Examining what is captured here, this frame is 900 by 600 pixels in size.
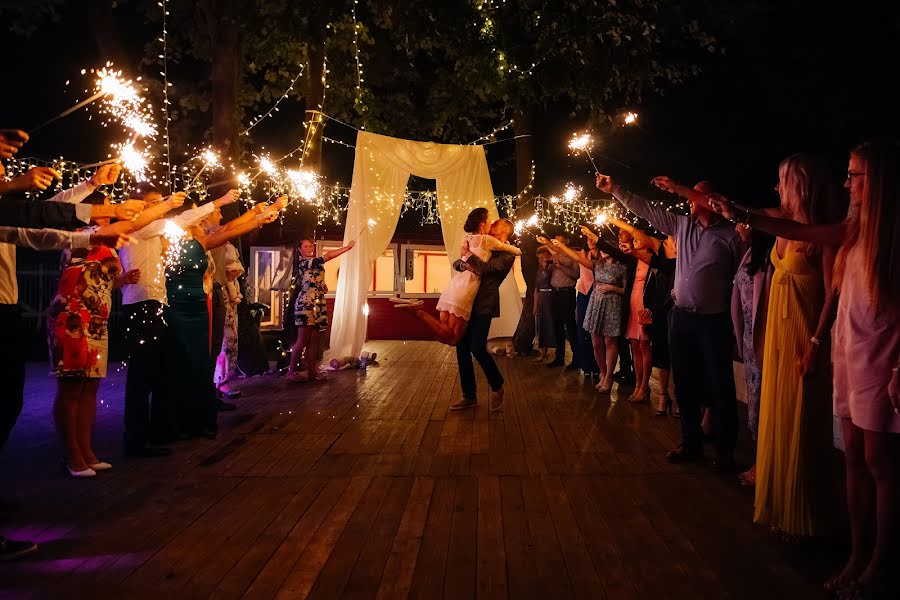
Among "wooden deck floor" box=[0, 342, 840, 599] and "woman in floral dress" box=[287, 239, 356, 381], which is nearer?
"wooden deck floor" box=[0, 342, 840, 599]

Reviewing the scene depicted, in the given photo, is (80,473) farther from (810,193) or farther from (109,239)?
(810,193)

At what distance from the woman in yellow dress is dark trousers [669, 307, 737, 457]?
3.48 feet

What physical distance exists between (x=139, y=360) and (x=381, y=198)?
5.85 meters

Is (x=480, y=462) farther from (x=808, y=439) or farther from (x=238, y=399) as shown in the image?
(x=238, y=399)

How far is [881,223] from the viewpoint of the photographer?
258cm

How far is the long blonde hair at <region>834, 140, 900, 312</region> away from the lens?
2543 millimetres

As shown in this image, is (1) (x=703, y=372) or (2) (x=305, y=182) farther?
(2) (x=305, y=182)

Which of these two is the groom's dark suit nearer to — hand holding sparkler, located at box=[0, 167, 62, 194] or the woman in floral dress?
the woman in floral dress

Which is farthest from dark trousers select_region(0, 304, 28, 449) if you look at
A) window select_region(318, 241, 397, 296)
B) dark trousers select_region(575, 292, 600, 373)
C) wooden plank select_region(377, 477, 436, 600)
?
window select_region(318, 241, 397, 296)

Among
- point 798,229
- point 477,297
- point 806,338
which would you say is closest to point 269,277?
point 477,297

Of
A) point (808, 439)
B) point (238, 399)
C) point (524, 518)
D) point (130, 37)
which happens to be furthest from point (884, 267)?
point (130, 37)

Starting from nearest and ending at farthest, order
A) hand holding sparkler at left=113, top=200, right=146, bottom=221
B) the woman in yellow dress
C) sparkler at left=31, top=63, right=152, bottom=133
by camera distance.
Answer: the woman in yellow dress < hand holding sparkler at left=113, top=200, right=146, bottom=221 < sparkler at left=31, top=63, right=152, bottom=133

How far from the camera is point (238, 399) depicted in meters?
7.35

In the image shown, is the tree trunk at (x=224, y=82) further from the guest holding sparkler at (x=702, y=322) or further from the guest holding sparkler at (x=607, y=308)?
the guest holding sparkler at (x=702, y=322)
